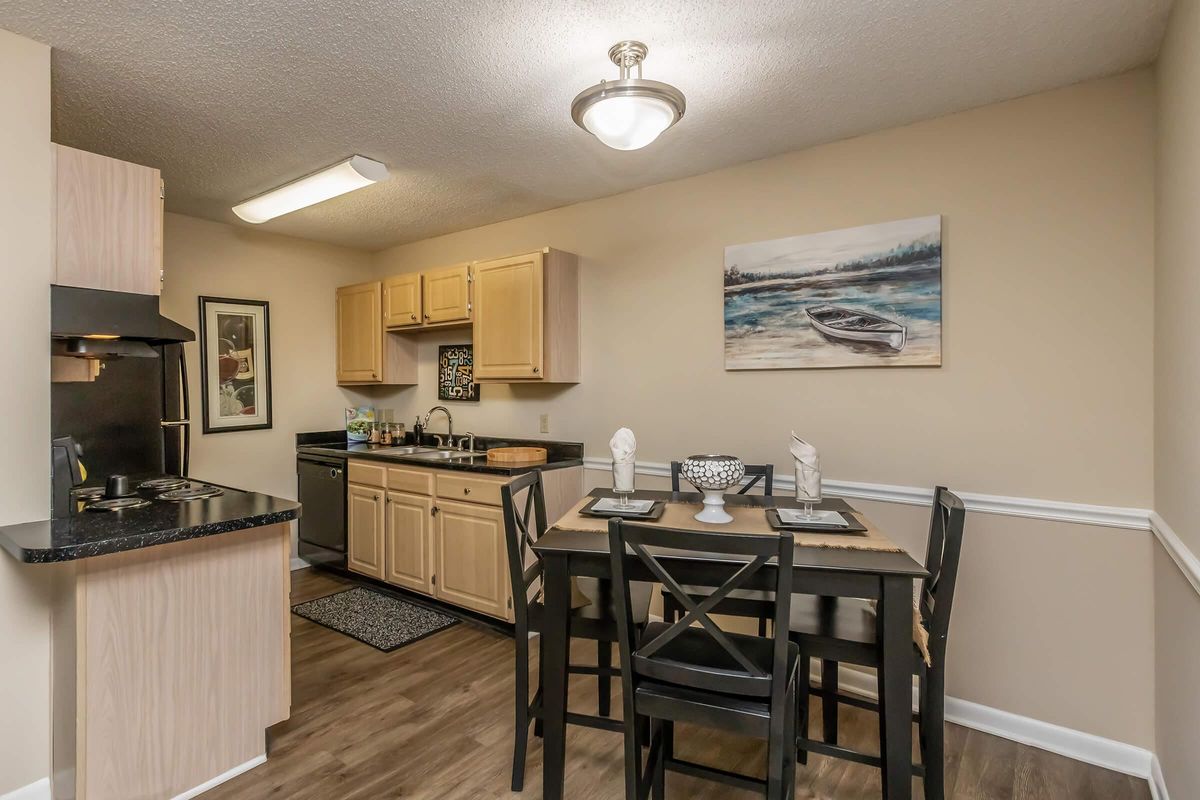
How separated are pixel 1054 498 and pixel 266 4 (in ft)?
10.3

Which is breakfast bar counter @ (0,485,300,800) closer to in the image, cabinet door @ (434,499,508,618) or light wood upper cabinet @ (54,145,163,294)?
light wood upper cabinet @ (54,145,163,294)

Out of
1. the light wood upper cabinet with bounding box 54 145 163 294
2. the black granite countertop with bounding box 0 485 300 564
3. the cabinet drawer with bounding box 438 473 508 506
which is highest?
the light wood upper cabinet with bounding box 54 145 163 294

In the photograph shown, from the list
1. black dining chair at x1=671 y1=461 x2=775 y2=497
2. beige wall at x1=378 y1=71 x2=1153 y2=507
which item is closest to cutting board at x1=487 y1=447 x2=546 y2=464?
beige wall at x1=378 y1=71 x2=1153 y2=507

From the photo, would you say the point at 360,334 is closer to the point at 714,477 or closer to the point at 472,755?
the point at 472,755

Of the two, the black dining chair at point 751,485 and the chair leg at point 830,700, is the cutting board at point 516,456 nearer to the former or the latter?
the black dining chair at point 751,485

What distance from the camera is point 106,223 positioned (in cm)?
206

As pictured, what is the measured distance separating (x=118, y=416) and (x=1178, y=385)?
3953 millimetres

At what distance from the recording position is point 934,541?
2.00 m

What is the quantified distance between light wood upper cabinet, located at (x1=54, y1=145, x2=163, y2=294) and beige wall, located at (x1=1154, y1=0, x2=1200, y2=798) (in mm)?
3216

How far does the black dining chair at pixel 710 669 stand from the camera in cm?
142

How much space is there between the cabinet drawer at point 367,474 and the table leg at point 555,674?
2.36 m

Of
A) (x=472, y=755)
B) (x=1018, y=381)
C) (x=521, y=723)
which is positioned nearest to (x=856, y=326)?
(x=1018, y=381)

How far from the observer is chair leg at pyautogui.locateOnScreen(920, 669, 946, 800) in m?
1.72

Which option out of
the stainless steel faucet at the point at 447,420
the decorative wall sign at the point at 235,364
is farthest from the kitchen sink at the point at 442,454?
the decorative wall sign at the point at 235,364
